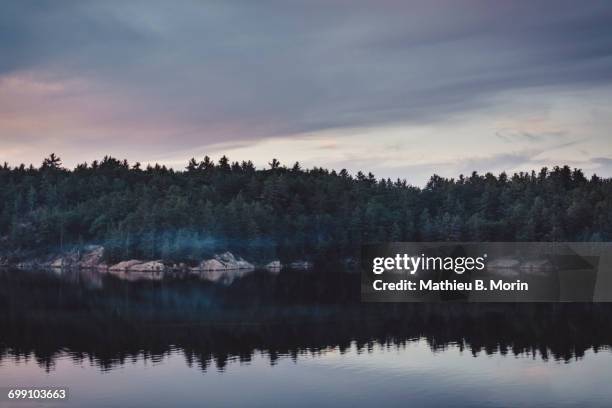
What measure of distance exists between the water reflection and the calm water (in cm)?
22

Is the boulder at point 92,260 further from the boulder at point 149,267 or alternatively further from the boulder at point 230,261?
the boulder at point 230,261

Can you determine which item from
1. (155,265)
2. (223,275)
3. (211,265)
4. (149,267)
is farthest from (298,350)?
(211,265)

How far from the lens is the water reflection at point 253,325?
241 ft

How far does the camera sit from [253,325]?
89688 mm

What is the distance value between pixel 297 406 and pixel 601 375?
2905 cm

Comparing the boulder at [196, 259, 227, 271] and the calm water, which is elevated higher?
the boulder at [196, 259, 227, 271]

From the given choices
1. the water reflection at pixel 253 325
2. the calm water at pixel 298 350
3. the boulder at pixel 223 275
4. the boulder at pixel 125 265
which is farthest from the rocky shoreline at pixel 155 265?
the calm water at pixel 298 350

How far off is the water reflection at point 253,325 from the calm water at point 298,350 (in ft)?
0.71

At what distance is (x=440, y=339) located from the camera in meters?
82.2

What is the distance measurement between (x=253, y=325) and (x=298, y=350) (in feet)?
55.5

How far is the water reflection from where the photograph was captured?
73500 mm

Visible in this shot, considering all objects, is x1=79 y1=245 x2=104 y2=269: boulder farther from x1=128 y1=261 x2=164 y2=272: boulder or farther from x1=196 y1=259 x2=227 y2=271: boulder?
x1=196 y1=259 x2=227 y2=271: boulder

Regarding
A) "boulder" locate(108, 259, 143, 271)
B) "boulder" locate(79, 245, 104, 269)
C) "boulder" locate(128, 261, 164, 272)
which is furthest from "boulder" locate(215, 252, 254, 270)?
"boulder" locate(79, 245, 104, 269)

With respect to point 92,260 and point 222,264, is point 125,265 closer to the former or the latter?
point 92,260
